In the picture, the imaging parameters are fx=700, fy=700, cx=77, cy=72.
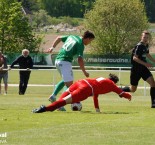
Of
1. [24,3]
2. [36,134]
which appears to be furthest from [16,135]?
[24,3]

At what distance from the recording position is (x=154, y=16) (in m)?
156

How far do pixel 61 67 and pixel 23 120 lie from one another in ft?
9.55

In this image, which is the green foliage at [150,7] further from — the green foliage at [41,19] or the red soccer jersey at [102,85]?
the red soccer jersey at [102,85]

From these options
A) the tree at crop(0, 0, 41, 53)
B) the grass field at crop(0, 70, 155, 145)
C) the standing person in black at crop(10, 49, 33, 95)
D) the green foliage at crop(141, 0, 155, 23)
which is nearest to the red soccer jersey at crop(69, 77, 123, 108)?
the grass field at crop(0, 70, 155, 145)

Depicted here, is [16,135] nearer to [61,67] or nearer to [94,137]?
[94,137]

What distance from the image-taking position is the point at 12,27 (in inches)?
2501

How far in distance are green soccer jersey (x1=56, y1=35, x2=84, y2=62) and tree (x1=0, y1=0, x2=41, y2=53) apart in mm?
47824

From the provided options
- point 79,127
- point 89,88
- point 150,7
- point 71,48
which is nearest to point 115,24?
point 71,48

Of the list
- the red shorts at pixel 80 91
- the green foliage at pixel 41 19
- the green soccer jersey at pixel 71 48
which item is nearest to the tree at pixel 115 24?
the green soccer jersey at pixel 71 48

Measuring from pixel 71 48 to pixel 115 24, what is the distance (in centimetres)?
5691

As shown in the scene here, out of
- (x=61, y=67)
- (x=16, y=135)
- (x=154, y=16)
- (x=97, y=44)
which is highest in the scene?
(x=16, y=135)

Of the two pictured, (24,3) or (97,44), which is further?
(24,3)

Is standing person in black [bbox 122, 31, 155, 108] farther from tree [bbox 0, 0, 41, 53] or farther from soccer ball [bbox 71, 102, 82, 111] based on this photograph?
tree [bbox 0, 0, 41, 53]

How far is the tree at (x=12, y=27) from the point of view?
6323 centimetres
